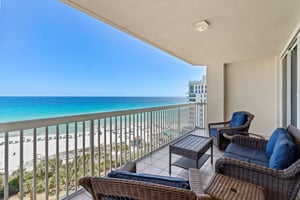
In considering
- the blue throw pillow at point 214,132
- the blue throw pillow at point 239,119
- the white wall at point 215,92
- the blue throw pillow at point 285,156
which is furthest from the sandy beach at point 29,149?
the white wall at point 215,92

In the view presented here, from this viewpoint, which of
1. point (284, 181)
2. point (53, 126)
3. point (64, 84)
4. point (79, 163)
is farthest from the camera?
point (64, 84)

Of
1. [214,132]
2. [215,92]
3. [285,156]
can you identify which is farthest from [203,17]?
[215,92]

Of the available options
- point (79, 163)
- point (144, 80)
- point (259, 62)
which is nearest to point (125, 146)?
point (79, 163)

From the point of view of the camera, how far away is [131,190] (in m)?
0.93

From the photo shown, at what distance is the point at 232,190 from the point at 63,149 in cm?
168

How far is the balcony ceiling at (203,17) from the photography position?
190cm

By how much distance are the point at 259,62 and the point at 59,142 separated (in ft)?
17.6

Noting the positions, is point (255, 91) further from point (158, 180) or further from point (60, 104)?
point (60, 104)

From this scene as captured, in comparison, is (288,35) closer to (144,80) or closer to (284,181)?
(284,181)

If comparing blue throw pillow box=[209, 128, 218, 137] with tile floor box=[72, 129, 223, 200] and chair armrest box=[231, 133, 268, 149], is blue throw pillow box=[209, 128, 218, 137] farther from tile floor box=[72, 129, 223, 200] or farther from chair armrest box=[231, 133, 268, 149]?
chair armrest box=[231, 133, 268, 149]

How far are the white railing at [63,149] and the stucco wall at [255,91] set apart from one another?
3.26 metres

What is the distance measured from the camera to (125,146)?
291cm

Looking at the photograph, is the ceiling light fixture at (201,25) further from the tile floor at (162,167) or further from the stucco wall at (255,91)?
the stucco wall at (255,91)

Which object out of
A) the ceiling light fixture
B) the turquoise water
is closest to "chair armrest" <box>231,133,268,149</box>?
the ceiling light fixture
